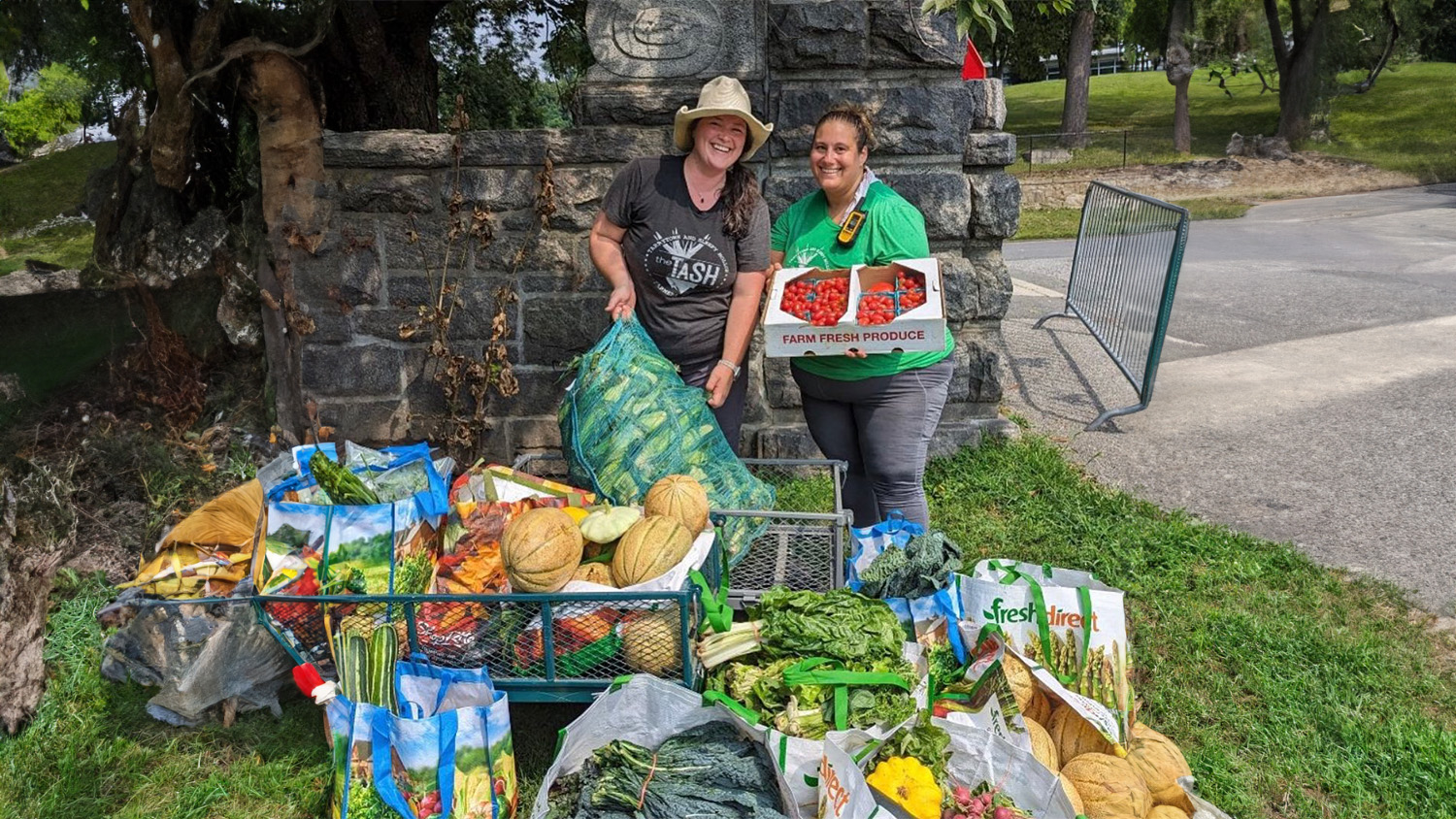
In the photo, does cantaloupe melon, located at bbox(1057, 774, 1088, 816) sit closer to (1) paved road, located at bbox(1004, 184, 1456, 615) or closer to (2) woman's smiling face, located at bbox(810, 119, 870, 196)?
(2) woman's smiling face, located at bbox(810, 119, 870, 196)

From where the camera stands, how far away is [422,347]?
5629 millimetres

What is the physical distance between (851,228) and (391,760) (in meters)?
2.44

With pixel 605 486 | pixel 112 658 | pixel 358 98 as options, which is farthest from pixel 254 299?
pixel 605 486

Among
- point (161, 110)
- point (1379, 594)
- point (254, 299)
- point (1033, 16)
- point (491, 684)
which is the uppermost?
point (1033, 16)

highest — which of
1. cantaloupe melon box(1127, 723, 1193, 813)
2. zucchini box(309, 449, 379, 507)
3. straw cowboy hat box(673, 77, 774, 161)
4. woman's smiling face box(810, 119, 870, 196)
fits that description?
straw cowboy hat box(673, 77, 774, 161)

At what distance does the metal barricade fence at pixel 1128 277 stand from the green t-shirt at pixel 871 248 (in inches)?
114

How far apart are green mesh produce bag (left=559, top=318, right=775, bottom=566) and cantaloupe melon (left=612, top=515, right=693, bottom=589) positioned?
51 centimetres

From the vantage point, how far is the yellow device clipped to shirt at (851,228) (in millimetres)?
3998

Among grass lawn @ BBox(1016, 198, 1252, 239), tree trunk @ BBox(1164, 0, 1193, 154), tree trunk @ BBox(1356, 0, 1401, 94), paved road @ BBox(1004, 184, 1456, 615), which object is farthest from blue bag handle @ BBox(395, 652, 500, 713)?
tree trunk @ BBox(1356, 0, 1401, 94)

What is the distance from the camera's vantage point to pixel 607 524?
328cm

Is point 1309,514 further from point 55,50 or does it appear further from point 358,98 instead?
point 55,50

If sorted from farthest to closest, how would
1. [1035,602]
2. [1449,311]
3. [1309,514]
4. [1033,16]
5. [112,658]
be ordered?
1. [1033,16]
2. [1449,311]
3. [1309,514]
4. [112,658]
5. [1035,602]

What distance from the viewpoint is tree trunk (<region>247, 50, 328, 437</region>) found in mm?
5234

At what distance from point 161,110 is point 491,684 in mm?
3949
